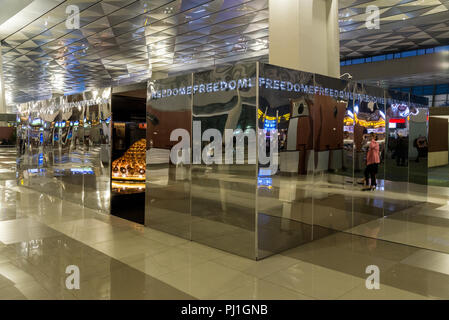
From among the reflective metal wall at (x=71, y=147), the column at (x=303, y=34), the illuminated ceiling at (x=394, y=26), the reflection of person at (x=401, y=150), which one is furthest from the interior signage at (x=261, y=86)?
the illuminated ceiling at (x=394, y=26)

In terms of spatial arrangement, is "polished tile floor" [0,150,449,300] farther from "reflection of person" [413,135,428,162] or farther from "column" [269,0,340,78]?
"column" [269,0,340,78]

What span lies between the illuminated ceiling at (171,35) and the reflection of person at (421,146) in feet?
21.0

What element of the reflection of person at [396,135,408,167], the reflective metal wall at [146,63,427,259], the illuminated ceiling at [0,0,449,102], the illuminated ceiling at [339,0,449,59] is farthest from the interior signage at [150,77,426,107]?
the illuminated ceiling at [339,0,449,59]

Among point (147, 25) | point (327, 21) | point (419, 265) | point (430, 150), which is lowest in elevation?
point (419, 265)

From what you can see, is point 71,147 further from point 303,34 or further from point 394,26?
point 394,26

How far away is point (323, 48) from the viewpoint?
724 centimetres

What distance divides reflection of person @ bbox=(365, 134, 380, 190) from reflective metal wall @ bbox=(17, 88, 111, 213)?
5.60 metres

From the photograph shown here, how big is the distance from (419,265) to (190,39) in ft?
53.1

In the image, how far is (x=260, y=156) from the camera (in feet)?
16.4

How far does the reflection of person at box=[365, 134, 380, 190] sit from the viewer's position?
23.7 ft

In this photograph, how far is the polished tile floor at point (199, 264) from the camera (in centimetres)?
389

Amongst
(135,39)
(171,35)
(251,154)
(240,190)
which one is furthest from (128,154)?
(135,39)
